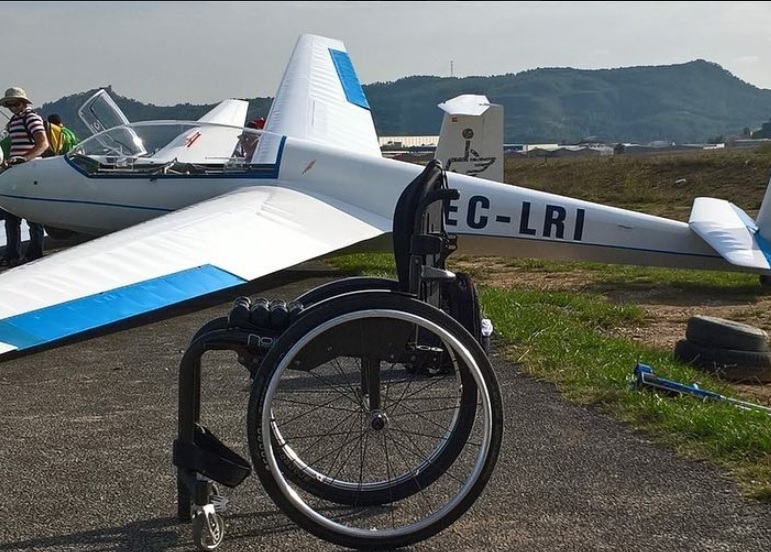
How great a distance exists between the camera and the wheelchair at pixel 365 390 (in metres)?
2.72

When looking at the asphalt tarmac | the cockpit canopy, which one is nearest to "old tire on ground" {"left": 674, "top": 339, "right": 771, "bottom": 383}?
the asphalt tarmac

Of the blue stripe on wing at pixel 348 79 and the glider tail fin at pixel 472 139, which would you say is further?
the blue stripe on wing at pixel 348 79

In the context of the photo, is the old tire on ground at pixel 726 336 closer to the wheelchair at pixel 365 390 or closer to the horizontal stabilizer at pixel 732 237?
the wheelchair at pixel 365 390

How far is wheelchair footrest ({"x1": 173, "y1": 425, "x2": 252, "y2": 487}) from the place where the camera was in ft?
9.42

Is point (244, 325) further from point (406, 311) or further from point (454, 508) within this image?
point (454, 508)

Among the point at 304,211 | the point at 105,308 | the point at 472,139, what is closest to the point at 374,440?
the point at 105,308

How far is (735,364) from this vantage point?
208 inches

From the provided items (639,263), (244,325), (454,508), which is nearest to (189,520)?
(244,325)

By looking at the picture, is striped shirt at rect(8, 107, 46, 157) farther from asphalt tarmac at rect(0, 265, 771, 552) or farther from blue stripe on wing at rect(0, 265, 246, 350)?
blue stripe on wing at rect(0, 265, 246, 350)

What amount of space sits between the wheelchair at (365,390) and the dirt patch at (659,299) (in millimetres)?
2788

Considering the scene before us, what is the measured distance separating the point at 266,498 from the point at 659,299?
A: 6.29 metres

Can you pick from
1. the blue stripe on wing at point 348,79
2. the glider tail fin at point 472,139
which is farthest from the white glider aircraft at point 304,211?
the blue stripe on wing at point 348,79

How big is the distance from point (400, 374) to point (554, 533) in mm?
2185

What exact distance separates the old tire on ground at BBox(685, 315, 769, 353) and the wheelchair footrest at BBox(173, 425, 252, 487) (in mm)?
3717
